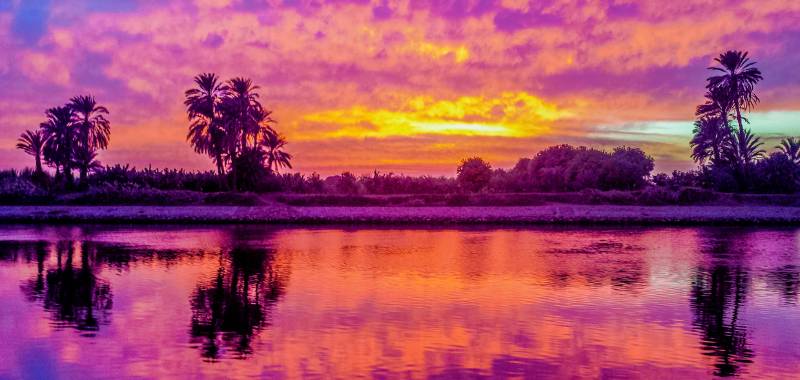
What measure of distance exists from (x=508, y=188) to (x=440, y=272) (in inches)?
2217

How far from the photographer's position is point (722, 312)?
16766 mm

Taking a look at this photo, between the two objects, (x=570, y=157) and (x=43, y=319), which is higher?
(x=570, y=157)

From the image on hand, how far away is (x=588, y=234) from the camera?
4056 centimetres

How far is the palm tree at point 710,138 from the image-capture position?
7025 centimetres

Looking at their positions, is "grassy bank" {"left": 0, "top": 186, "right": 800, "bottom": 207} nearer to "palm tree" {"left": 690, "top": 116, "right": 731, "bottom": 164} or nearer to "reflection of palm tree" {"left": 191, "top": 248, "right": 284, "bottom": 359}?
"palm tree" {"left": 690, "top": 116, "right": 731, "bottom": 164}

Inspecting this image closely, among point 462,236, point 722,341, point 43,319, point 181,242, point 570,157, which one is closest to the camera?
point 722,341

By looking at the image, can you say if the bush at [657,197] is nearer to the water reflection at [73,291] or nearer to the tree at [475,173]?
the tree at [475,173]

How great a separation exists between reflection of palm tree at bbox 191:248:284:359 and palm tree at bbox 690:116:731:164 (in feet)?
185

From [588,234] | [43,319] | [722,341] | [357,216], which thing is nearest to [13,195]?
[357,216]

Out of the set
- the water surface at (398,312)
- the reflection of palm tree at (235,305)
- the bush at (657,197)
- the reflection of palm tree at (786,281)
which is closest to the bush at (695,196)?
the bush at (657,197)

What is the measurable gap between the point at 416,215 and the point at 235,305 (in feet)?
111

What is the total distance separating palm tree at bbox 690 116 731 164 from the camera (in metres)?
70.2

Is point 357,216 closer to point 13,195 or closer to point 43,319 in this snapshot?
point 13,195

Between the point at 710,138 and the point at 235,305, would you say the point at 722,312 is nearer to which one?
the point at 235,305
